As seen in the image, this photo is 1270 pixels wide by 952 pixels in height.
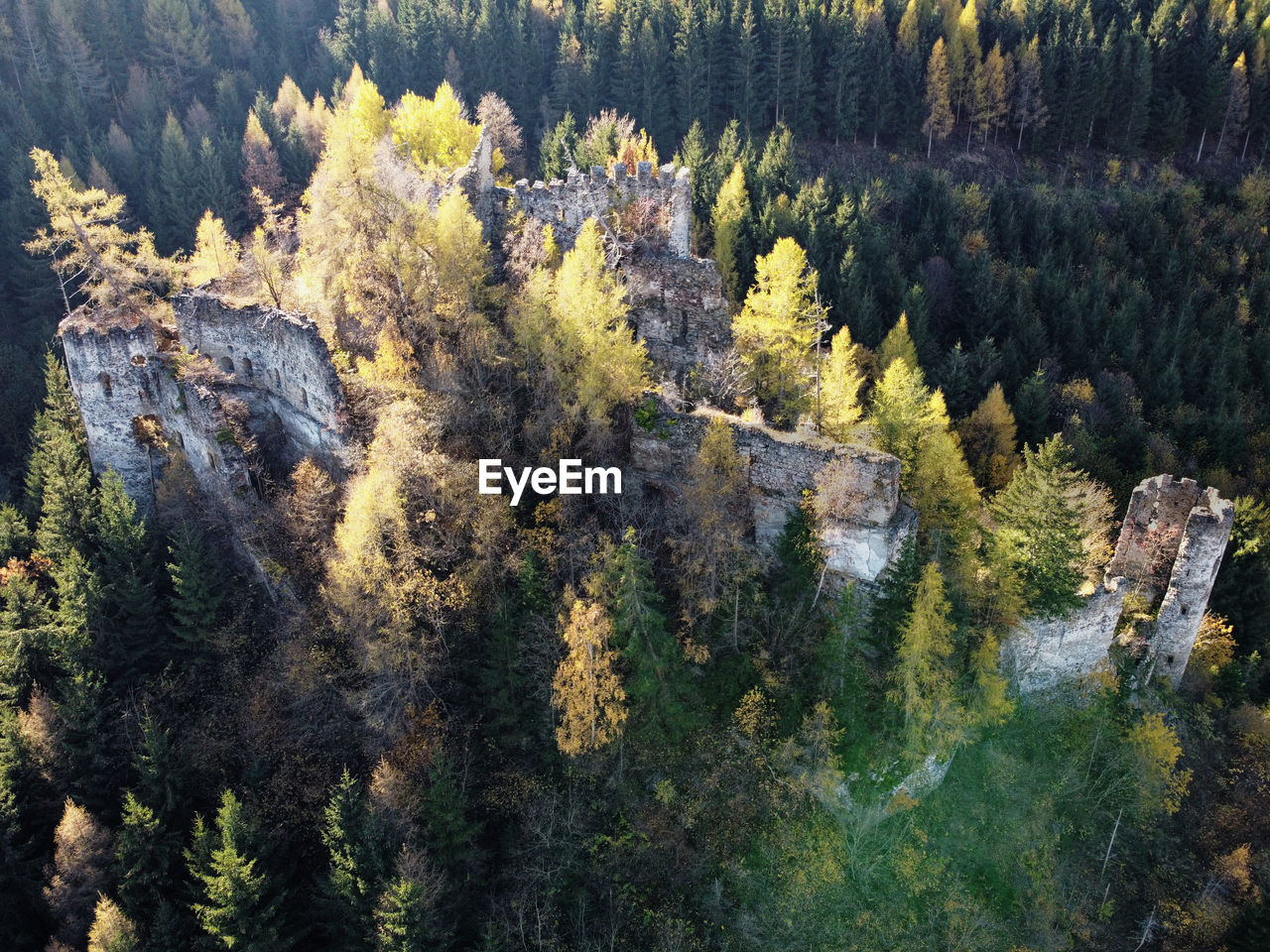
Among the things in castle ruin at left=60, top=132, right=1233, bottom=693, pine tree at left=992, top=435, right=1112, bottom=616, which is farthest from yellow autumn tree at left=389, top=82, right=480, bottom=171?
pine tree at left=992, top=435, right=1112, bottom=616

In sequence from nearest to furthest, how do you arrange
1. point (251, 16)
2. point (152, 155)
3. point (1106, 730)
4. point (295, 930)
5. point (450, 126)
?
point (295, 930)
point (1106, 730)
point (450, 126)
point (152, 155)
point (251, 16)

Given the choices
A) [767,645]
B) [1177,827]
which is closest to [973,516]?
[767,645]

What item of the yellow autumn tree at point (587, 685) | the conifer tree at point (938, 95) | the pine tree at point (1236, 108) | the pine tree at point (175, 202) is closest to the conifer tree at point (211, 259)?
the pine tree at point (175, 202)

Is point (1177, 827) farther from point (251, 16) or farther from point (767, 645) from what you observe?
point (251, 16)

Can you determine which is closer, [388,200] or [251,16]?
[388,200]

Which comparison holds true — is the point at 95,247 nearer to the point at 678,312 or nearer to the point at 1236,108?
the point at 678,312

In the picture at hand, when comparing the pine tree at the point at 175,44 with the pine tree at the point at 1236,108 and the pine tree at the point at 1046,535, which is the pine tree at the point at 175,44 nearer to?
the pine tree at the point at 1046,535
